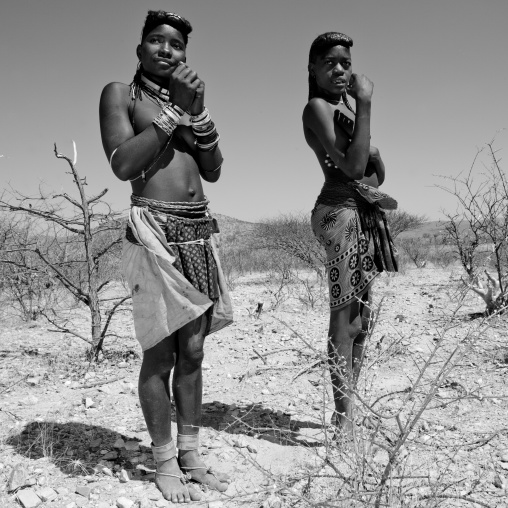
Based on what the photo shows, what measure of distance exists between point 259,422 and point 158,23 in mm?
2051

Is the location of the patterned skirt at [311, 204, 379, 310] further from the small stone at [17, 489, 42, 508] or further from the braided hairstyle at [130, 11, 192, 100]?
the small stone at [17, 489, 42, 508]

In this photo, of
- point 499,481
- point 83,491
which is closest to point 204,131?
point 83,491

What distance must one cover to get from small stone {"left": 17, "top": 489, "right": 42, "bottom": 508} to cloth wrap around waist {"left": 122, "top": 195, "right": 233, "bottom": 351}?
0.69 metres

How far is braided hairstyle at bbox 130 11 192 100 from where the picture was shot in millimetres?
2193

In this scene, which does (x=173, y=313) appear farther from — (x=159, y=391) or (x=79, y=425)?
(x=79, y=425)

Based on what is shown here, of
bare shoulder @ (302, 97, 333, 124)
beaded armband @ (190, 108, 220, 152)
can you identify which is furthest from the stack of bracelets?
bare shoulder @ (302, 97, 333, 124)

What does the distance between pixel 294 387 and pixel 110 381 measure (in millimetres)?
1214

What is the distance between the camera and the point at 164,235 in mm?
2115

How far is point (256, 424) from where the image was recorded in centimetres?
296

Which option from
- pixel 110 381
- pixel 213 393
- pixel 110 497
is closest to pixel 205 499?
pixel 110 497

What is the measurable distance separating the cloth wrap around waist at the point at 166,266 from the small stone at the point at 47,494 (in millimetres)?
660

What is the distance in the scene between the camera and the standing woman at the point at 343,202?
8.18ft

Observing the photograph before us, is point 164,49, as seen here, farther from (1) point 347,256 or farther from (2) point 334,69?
(1) point 347,256

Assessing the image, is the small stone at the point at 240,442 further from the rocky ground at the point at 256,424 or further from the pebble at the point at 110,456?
the pebble at the point at 110,456
